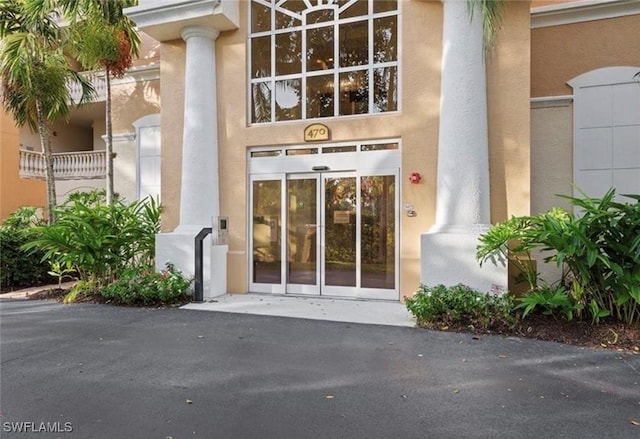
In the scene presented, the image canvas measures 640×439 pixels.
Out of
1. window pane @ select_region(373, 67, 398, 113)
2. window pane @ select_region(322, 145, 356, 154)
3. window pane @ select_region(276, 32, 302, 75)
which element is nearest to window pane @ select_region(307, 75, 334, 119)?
window pane @ select_region(276, 32, 302, 75)

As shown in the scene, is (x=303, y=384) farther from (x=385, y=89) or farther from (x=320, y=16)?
A: (x=320, y=16)

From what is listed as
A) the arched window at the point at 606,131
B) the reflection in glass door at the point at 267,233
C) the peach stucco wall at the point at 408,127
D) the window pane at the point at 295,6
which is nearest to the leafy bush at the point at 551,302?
the peach stucco wall at the point at 408,127

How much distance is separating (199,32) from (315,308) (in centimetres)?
570

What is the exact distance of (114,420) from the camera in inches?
119

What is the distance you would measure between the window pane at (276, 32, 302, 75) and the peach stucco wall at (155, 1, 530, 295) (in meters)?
0.69

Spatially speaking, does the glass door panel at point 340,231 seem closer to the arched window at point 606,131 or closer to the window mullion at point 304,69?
the window mullion at point 304,69

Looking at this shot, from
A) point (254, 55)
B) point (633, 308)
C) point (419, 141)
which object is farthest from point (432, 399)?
point (254, 55)

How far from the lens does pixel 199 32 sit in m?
7.77

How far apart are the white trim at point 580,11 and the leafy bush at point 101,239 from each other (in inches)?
327

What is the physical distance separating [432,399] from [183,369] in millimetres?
2443

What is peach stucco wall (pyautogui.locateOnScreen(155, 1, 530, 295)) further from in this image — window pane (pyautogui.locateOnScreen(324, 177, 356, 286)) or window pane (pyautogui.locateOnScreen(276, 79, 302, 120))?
window pane (pyautogui.locateOnScreen(324, 177, 356, 286))

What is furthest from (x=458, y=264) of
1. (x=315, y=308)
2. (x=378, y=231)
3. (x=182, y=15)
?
(x=182, y=15)

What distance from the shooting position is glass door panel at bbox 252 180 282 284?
306 inches

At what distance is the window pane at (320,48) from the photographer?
757 centimetres
